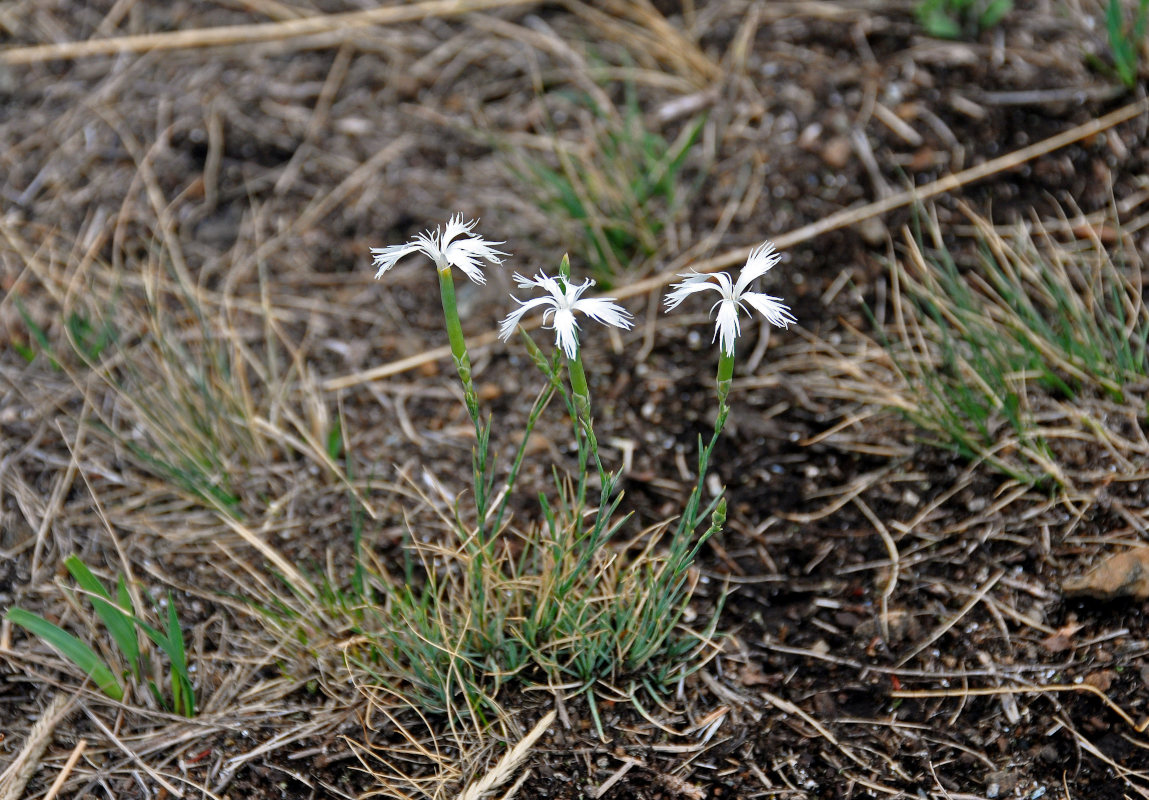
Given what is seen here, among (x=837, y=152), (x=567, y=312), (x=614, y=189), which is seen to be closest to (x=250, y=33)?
(x=614, y=189)

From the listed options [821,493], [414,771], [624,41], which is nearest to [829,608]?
[821,493]

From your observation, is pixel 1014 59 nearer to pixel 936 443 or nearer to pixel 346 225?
pixel 936 443

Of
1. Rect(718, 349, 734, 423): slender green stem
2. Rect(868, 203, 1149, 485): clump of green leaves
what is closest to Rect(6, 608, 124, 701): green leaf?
Rect(718, 349, 734, 423): slender green stem

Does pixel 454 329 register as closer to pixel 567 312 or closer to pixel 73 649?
pixel 567 312

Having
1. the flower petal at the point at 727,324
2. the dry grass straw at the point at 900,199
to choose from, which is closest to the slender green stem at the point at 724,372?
the flower petal at the point at 727,324

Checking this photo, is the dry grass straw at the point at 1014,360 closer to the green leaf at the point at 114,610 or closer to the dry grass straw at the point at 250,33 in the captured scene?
the green leaf at the point at 114,610

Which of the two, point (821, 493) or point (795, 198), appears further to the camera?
point (795, 198)

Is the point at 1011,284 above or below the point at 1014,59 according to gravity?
below
